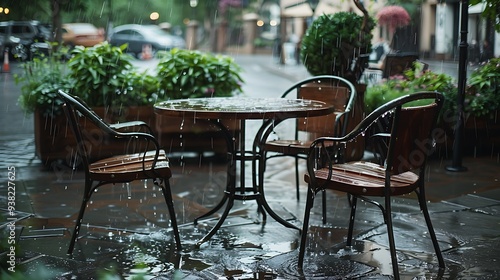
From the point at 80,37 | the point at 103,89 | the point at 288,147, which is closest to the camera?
the point at 288,147

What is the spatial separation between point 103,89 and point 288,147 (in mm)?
2829

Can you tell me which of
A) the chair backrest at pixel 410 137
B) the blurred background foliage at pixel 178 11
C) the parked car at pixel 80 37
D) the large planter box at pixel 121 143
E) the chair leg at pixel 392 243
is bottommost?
the chair leg at pixel 392 243

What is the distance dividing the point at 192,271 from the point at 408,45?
535 inches

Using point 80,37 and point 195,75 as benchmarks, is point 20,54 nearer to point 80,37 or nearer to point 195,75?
point 195,75

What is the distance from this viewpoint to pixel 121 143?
7.46 meters

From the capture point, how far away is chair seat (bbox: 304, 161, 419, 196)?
12.6ft

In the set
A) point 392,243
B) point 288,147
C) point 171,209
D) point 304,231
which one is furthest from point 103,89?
point 392,243

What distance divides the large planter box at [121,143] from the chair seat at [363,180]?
3.13 m

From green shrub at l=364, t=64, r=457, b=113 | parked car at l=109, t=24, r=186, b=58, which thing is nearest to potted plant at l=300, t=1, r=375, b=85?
green shrub at l=364, t=64, r=457, b=113

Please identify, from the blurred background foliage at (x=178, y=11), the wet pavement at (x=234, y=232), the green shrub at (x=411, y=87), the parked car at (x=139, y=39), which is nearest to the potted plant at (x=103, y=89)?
the wet pavement at (x=234, y=232)

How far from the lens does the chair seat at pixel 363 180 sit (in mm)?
3855

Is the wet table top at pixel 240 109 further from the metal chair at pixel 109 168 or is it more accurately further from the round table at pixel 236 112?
the metal chair at pixel 109 168

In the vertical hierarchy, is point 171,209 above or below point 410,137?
below

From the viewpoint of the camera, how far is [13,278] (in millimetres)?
1609
